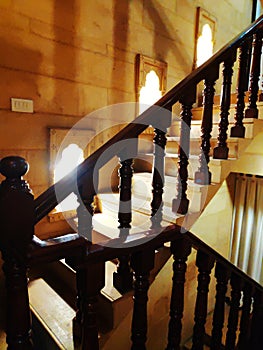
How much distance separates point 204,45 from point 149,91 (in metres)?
1.20

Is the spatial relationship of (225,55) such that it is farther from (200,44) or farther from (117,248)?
(200,44)

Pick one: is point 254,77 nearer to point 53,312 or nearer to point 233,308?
point 233,308

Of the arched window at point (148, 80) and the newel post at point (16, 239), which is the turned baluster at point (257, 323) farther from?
the arched window at point (148, 80)

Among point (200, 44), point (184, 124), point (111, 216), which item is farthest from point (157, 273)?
point (200, 44)

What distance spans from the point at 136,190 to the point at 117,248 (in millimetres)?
1238

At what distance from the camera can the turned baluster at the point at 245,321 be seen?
1.47 m

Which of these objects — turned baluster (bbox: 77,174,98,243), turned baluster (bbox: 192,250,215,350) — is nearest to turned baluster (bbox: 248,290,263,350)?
turned baluster (bbox: 192,250,215,350)

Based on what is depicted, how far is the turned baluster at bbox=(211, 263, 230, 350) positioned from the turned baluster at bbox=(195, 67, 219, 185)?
1.83ft

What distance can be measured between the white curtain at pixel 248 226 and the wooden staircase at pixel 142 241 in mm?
1677

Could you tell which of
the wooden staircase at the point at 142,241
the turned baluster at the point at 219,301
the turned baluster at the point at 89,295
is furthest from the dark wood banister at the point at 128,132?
the turned baluster at the point at 219,301

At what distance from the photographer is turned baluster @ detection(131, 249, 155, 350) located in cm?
109

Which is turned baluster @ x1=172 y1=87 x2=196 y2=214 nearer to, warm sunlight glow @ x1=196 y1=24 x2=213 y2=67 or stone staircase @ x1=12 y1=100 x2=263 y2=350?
stone staircase @ x1=12 y1=100 x2=263 y2=350

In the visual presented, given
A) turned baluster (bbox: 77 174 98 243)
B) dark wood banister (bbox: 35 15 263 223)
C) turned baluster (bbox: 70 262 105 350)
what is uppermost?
dark wood banister (bbox: 35 15 263 223)

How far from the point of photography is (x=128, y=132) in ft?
3.59
